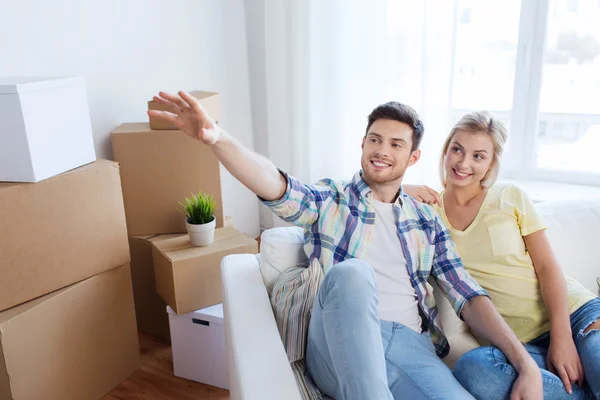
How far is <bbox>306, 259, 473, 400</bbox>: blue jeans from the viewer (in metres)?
1.10

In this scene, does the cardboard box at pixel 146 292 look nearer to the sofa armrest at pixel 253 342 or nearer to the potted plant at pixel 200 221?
the potted plant at pixel 200 221

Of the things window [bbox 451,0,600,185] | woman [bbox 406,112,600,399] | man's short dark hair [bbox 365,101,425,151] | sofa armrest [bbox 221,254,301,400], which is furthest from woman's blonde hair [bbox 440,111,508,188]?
window [bbox 451,0,600,185]

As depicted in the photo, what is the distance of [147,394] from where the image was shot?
1.95 meters

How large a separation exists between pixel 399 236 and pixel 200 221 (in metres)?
0.82

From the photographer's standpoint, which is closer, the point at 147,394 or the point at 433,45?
the point at 147,394

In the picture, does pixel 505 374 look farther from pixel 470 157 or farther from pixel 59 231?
pixel 59 231

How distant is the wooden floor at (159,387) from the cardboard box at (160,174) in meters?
0.53

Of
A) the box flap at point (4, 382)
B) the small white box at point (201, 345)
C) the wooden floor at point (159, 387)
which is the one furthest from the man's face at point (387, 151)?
the box flap at point (4, 382)

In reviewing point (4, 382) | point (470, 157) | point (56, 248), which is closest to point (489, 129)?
point (470, 157)

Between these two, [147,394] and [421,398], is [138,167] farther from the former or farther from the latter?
[421,398]

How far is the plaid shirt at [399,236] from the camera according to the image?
1.46 m

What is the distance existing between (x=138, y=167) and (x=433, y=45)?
1.49 m

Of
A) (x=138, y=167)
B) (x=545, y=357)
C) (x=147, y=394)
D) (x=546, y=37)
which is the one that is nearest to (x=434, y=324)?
(x=545, y=357)

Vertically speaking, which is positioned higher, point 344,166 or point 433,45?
point 433,45
